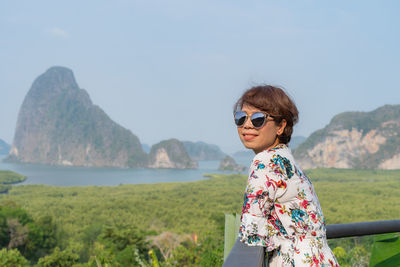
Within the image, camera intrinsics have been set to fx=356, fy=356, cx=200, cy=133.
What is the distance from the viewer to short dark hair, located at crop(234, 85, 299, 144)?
0.88m

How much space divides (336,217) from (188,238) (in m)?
11.3

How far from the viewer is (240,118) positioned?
90cm

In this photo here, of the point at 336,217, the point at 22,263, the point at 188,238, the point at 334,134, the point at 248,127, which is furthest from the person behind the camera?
the point at 334,134

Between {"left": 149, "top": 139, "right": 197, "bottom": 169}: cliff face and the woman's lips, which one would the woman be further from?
{"left": 149, "top": 139, "right": 197, "bottom": 169}: cliff face

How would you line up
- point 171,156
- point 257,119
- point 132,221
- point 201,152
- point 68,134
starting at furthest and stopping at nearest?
point 201,152 → point 68,134 → point 171,156 → point 132,221 → point 257,119

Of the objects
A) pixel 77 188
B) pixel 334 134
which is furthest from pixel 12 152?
pixel 334 134

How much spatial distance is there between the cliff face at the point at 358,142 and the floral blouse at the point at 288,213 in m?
72.6

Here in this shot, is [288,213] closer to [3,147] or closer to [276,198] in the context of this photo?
[276,198]

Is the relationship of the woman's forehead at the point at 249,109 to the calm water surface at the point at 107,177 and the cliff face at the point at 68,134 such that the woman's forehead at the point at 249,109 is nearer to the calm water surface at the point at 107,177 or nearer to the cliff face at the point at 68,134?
the calm water surface at the point at 107,177

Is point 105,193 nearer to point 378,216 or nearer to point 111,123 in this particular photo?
point 378,216

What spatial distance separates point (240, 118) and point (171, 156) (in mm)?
89154

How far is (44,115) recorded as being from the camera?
10225 cm

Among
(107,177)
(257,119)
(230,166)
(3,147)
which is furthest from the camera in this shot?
(3,147)

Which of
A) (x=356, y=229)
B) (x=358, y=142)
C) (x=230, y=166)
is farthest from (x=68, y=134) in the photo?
(x=356, y=229)
